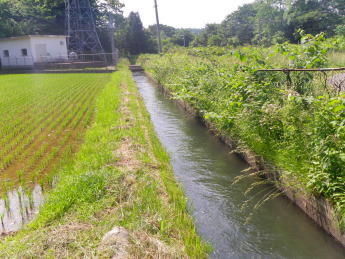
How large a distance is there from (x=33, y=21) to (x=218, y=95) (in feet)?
133

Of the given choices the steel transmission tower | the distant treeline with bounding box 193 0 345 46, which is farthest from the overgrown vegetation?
the steel transmission tower

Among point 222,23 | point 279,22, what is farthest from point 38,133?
point 222,23

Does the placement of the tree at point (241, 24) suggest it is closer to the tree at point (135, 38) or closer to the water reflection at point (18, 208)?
the tree at point (135, 38)

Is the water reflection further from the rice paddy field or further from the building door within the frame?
the building door

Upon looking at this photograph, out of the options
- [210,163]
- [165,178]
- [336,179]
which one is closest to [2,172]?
[165,178]

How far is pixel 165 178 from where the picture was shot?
4.92m

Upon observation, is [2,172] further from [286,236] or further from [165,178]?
[286,236]

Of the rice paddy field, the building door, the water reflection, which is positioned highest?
the building door

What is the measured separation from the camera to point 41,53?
33.1 meters

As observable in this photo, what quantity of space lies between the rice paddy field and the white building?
68.2 ft

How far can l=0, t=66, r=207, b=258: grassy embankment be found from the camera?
304 centimetres

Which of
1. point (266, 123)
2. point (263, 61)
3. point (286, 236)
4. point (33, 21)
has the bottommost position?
point (286, 236)

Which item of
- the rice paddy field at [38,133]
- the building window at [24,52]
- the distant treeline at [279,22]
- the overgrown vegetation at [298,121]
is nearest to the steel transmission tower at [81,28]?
the building window at [24,52]

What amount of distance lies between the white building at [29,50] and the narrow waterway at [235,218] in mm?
30448
